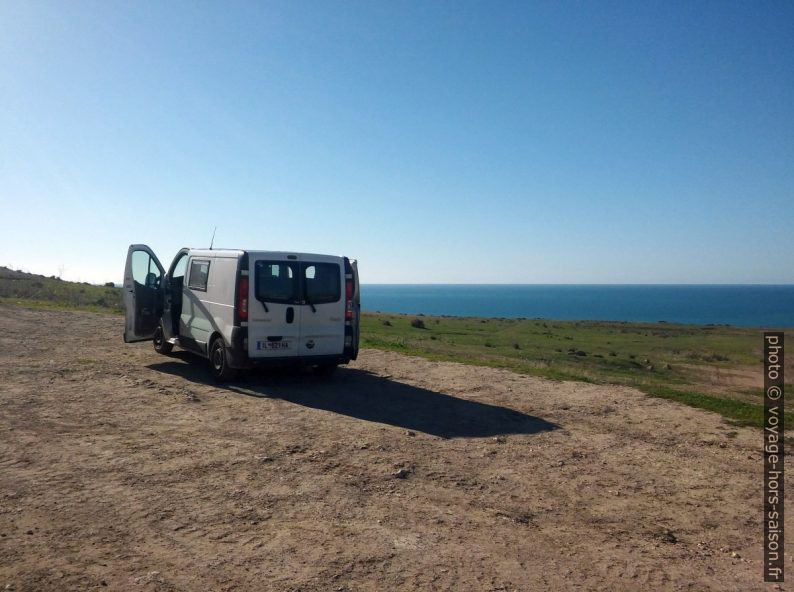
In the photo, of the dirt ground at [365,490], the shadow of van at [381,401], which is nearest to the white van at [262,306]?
the shadow of van at [381,401]

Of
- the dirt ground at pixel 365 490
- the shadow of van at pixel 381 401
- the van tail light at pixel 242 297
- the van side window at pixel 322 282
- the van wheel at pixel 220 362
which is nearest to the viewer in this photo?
the dirt ground at pixel 365 490

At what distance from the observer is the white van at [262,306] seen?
9.98m

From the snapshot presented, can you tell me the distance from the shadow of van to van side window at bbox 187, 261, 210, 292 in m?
1.63

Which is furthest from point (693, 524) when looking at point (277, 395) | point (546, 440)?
point (277, 395)

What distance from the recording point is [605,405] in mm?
9570

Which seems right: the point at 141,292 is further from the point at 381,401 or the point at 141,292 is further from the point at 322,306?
the point at 381,401

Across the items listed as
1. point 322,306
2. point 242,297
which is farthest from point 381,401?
point 242,297

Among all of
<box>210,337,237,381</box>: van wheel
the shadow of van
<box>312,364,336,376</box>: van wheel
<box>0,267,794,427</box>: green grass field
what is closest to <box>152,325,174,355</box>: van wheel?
the shadow of van

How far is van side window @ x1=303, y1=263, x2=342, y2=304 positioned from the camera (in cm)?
1045

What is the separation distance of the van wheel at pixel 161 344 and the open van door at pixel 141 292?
593 millimetres

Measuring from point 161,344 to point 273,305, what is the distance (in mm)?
4532

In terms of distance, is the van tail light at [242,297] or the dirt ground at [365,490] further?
the van tail light at [242,297]

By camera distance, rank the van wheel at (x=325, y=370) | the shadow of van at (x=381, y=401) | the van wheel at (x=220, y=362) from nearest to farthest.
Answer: the shadow of van at (x=381, y=401), the van wheel at (x=220, y=362), the van wheel at (x=325, y=370)

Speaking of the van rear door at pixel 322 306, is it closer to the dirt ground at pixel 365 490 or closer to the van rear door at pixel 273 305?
the van rear door at pixel 273 305
